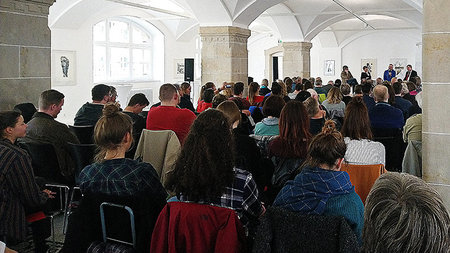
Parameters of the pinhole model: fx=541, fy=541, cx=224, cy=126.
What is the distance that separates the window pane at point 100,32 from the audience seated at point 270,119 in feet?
42.5

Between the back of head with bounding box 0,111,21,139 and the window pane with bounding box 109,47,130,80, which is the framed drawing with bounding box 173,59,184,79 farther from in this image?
the back of head with bounding box 0,111,21,139

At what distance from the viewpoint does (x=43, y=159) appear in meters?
4.41

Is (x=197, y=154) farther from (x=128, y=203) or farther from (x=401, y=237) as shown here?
(x=401, y=237)

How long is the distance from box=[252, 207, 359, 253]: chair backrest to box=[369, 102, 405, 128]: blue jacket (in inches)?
163

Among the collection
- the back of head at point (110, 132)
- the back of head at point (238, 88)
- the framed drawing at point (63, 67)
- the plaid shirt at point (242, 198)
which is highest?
the framed drawing at point (63, 67)

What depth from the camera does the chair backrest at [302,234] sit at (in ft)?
7.11

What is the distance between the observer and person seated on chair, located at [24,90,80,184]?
462cm

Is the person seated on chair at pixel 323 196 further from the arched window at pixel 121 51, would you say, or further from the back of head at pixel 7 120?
the arched window at pixel 121 51

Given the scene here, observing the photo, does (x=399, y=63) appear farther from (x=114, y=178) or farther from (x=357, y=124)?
(x=114, y=178)

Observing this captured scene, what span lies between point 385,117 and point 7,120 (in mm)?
4091

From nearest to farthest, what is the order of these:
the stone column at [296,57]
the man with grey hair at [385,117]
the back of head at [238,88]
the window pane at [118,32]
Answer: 1. the man with grey hair at [385,117]
2. the back of head at [238,88]
3. the window pane at [118,32]
4. the stone column at [296,57]

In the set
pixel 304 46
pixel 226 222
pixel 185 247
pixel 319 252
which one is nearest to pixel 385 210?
pixel 319 252

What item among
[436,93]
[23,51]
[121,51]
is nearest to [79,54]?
[121,51]

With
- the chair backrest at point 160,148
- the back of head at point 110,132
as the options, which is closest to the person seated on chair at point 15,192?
the back of head at point 110,132
